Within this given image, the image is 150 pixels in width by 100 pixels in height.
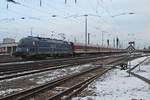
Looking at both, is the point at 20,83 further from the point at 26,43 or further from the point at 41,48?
the point at 41,48

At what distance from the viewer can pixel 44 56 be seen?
168 feet

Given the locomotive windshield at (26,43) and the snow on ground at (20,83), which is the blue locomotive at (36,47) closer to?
the locomotive windshield at (26,43)

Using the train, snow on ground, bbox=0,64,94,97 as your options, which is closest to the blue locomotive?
the train

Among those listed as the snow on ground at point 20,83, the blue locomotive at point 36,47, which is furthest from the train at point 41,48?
the snow on ground at point 20,83

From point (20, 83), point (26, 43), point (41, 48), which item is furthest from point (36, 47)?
point (20, 83)

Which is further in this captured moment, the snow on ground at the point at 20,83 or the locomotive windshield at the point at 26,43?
the locomotive windshield at the point at 26,43

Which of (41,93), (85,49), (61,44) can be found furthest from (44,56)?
(41,93)

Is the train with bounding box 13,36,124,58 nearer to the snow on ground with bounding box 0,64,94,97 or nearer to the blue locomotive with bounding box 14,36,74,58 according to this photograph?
the blue locomotive with bounding box 14,36,74,58

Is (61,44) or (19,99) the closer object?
(19,99)

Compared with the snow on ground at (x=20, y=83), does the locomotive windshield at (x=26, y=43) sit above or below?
above

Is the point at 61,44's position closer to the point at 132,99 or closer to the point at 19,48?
the point at 19,48

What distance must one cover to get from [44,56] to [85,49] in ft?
95.3

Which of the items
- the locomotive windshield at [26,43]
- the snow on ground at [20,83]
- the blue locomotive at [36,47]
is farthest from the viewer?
the locomotive windshield at [26,43]

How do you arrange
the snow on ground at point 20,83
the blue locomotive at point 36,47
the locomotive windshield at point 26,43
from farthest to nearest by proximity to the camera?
1. the locomotive windshield at point 26,43
2. the blue locomotive at point 36,47
3. the snow on ground at point 20,83
